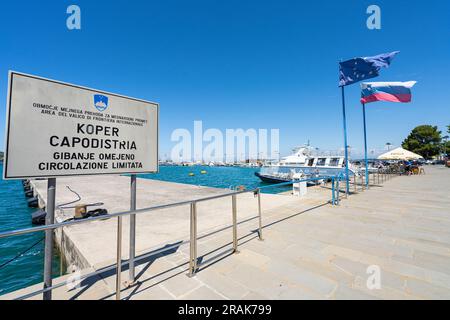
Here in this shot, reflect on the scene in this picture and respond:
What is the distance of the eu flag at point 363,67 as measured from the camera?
9859 millimetres

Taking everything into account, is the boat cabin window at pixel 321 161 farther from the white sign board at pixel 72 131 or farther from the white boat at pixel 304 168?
the white sign board at pixel 72 131

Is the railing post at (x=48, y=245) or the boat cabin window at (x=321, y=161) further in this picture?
the boat cabin window at (x=321, y=161)

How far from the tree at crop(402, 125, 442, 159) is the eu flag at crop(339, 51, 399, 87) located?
58.8 meters

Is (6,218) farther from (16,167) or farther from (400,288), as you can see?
(400,288)

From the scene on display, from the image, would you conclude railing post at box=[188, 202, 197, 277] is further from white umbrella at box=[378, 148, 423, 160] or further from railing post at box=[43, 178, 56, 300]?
white umbrella at box=[378, 148, 423, 160]

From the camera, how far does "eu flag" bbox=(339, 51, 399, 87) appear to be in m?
9.86

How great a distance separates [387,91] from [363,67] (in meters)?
2.82

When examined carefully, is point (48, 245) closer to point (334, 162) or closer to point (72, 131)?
point (72, 131)

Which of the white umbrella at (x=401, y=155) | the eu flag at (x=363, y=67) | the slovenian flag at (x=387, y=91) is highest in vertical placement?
the eu flag at (x=363, y=67)

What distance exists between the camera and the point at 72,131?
2.29 m

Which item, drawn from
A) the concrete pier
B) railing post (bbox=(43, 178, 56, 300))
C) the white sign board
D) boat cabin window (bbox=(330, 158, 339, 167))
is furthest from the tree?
railing post (bbox=(43, 178, 56, 300))

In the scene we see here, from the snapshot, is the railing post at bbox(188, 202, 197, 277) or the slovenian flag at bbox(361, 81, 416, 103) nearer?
the railing post at bbox(188, 202, 197, 277)

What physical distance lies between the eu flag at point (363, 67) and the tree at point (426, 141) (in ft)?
193

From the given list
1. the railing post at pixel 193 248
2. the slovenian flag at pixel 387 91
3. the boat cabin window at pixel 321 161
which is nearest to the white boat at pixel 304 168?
the boat cabin window at pixel 321 161
